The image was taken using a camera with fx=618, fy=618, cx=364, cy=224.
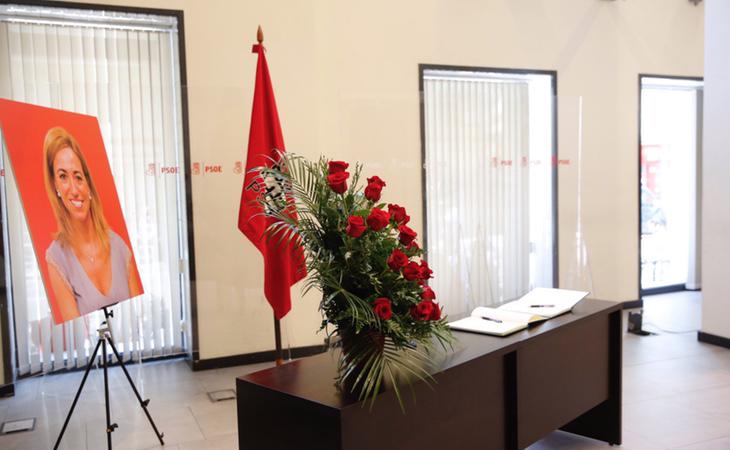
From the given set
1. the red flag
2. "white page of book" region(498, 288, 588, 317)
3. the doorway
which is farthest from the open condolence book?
the doorway

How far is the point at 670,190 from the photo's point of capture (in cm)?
839

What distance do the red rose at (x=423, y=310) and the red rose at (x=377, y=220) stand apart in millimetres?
284

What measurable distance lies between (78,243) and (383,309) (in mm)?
2031

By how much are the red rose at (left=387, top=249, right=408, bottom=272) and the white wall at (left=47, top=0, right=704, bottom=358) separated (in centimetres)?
282

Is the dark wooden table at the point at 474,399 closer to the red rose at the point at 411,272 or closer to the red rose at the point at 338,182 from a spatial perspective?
the red rose at the point at 411,272

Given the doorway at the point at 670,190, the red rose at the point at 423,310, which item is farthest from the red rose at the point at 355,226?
the doorway at the point at 670,190

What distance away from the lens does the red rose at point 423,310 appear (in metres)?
2.00

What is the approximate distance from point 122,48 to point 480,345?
3.94 metres

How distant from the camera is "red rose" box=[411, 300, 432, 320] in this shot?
1997 millimetres

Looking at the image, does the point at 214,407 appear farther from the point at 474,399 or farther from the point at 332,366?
the point at 474,399

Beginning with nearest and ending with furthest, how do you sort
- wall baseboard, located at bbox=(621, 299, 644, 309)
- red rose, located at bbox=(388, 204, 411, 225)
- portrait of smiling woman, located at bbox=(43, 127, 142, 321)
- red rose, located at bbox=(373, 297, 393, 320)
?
1. red rose, located at bbox=(373, 297, 393, 320)
2. red rose, located at bbox=(388, 204, 411, 225)
3. portrait of smiling woman, located at bbox=(43, 127, 142, 321)
4. wall baseboard, located at bbox=(621, 299, 644, 309)

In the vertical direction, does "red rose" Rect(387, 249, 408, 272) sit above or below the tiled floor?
above

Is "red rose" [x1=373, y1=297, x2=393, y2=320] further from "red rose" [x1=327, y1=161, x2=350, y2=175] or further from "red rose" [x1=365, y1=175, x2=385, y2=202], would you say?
"red rose" [x1=327, y1=161, x2=350, y2=175]

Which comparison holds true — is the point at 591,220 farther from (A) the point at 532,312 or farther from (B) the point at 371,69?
(A) the point at 532,312
